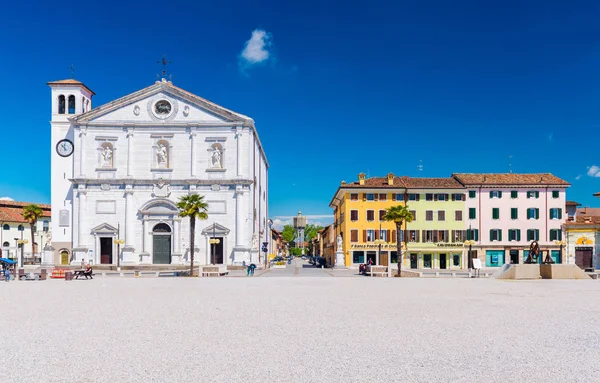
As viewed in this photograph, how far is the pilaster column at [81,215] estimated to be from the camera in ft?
193

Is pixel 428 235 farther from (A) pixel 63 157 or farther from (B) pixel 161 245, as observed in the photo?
(A) pixel 63 157

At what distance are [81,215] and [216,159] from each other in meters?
14.4

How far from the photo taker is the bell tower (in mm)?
59969

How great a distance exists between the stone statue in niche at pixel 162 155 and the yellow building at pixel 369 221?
734 inches

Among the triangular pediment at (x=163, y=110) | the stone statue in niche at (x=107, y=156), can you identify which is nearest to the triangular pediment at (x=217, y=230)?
the triangular pediment at (x=163, y=110)

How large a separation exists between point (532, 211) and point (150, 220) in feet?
130

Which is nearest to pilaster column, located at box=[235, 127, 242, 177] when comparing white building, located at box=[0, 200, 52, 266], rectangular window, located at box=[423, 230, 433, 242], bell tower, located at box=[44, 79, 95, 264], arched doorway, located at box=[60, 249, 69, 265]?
bell tower, located at box=[44, 79, 95, 264]

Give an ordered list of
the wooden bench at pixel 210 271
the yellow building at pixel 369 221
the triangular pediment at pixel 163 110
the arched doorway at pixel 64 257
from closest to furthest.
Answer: the wooden bench at pixel 210 271, the triangular pediment at pixel 163 110, the arched doorway at pixel 64 257, the yellow building at pixel 369 221

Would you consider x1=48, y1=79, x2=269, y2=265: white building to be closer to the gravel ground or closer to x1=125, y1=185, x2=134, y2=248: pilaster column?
x1=125, y1=185, x2=134, y2=248: pilaster column

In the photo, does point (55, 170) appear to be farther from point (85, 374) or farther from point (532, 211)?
point (85, 374)

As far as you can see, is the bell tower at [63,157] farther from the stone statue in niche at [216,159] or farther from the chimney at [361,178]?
the chimney at [361,178]

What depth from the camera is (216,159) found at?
59.7m

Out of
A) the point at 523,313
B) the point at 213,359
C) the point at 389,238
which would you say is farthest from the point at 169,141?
the point at 213,359

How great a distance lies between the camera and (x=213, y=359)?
10.2 m
